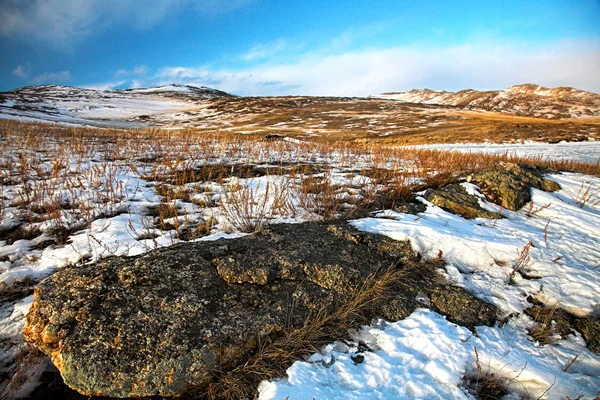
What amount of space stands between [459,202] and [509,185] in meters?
1.29

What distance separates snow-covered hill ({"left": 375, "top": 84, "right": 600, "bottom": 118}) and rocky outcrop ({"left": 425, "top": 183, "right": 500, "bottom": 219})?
66321mm

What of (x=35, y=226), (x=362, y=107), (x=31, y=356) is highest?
(x=362, y=107)

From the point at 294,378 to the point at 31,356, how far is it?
171 centimetres

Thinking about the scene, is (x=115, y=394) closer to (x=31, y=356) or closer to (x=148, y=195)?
(x=31, y=356)

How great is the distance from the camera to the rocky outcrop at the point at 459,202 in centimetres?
406

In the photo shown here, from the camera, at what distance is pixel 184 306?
1.78m

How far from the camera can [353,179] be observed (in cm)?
596

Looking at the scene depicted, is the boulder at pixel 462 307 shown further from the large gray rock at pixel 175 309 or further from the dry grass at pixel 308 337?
the large gray rock at pixel 175 309

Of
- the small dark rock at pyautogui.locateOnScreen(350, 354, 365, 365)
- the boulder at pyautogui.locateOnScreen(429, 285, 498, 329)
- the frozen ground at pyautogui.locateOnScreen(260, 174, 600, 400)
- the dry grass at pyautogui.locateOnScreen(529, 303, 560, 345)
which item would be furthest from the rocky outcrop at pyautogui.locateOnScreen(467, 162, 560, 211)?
the small dark rock at pyautogui.locateOnScreen(350, 354, 365, 365)

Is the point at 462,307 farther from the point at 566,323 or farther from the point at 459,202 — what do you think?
the point at 459,202

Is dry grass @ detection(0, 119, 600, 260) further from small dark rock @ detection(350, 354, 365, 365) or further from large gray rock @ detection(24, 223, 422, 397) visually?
small dark rock @ detection(350, 354, 365, 365)

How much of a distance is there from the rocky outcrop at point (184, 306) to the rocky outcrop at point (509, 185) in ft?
Result: 9.78

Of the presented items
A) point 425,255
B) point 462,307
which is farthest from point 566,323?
point 425,255

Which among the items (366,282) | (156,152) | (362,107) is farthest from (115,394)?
(362,107)
